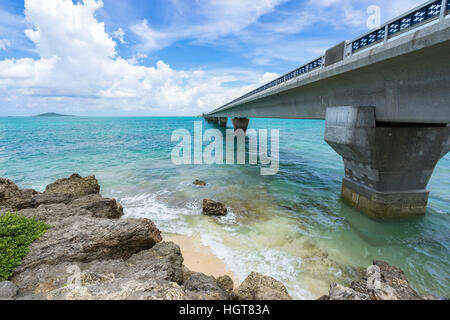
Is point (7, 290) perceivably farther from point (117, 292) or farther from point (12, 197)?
point (12, 197)

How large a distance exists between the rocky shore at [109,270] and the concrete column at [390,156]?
278 inches

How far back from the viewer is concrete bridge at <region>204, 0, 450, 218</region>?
5.76m

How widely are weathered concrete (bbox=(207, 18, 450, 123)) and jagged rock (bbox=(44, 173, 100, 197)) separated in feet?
42.9

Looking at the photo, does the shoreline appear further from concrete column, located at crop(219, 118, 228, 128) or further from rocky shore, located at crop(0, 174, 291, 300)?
concrete column, located at crop(219, 118, 228, 128)

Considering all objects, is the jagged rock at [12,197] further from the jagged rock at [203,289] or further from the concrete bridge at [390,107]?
the concrete bridge at [390,107]

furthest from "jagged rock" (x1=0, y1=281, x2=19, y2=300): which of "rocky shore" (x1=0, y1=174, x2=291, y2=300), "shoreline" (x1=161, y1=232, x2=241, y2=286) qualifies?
"shoreline" (x1=161, y1=232, x2=241, y2=286)

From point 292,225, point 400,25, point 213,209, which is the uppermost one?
point 400,25

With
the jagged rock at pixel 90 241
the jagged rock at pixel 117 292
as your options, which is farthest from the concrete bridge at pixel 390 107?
the jagged rock at pixel 90 241

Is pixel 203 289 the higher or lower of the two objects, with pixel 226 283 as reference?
higher

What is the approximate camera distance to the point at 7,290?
3.39 m

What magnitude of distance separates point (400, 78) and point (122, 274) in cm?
987

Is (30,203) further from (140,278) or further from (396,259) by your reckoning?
(396,259)

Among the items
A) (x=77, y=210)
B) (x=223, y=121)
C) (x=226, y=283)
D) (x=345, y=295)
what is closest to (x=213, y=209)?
(x=226, y=283)
